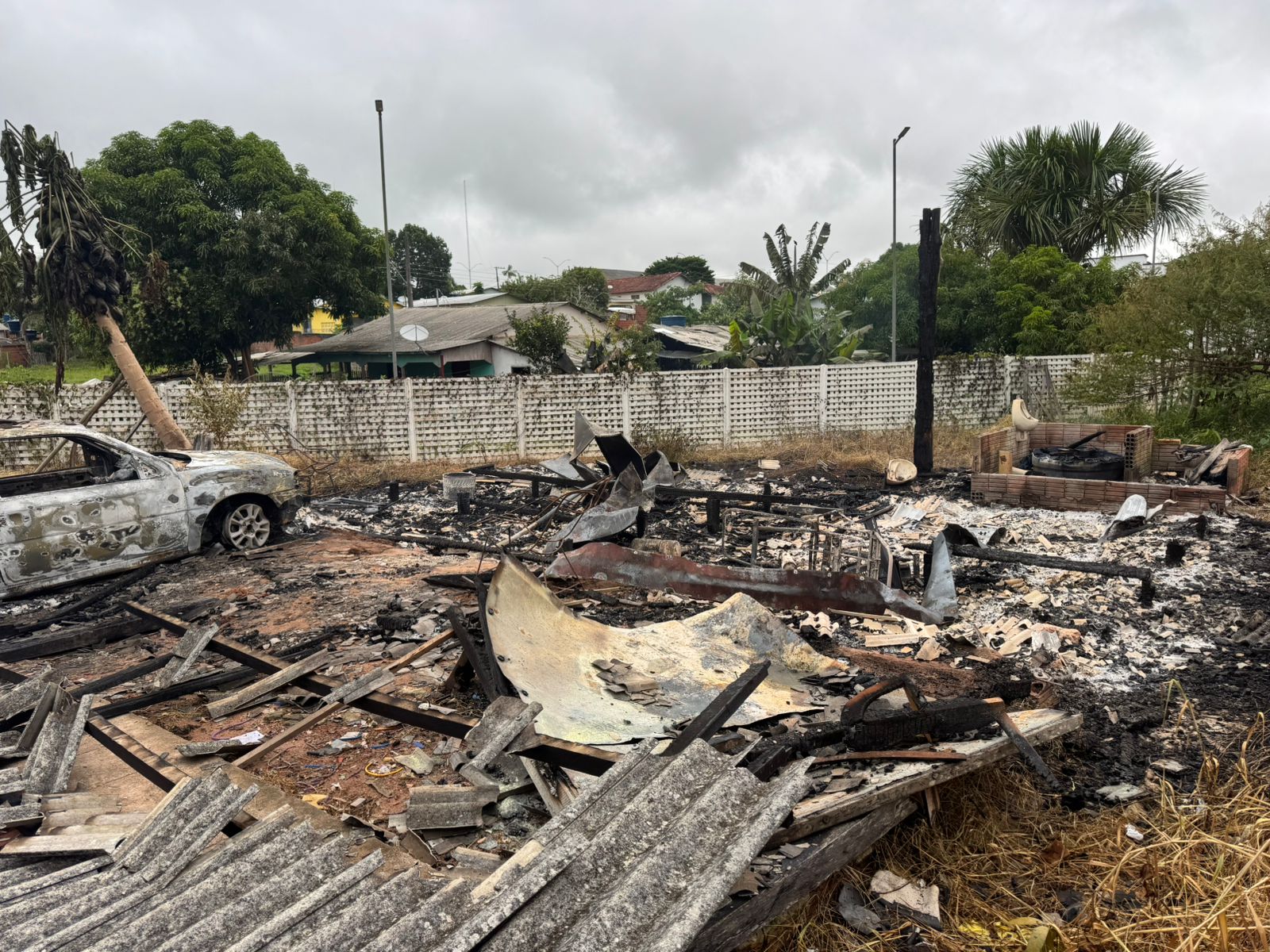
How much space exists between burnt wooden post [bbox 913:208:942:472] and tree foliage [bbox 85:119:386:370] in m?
16.7

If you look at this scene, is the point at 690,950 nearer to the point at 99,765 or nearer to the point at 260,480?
the point at 99,765

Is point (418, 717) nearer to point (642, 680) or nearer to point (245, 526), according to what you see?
point (642, 680)

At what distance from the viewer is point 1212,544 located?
8523 millimetres

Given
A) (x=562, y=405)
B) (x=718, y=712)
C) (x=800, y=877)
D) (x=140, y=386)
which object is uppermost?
(x=140, y=386)

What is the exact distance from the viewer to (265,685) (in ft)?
16.4

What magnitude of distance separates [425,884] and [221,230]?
22682mm

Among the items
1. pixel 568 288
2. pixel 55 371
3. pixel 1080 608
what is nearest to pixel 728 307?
pixel 568 288

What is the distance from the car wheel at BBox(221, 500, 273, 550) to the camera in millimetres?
8602

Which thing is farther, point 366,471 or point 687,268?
point 687,268

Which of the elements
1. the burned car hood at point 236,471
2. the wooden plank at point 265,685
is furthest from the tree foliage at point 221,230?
the wooden plank at point 265,685

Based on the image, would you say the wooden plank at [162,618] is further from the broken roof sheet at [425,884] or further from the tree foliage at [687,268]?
the tree foliage at [687,268]

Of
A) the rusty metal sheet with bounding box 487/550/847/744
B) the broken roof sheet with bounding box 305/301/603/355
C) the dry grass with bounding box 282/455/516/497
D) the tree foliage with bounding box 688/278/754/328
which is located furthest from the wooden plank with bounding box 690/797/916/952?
the tree foliage with bounding box 688/278/754/328

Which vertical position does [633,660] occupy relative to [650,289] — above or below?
below

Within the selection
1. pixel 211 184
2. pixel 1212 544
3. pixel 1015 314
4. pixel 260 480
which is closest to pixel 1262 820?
pixel 1212 544
